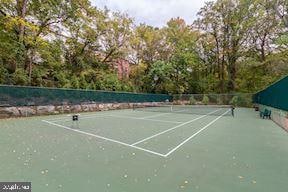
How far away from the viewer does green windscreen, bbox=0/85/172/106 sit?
49.9 feet

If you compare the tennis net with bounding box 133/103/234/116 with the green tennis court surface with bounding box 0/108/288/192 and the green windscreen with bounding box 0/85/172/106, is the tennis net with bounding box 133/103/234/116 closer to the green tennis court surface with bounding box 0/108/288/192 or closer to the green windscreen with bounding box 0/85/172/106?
the green windscreen with bounding box 0/85/172/106

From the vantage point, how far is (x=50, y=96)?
715 inches

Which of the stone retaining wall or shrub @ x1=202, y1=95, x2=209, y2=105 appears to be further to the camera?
shrub @ x1=202, y1=95, x2=209, y2=105

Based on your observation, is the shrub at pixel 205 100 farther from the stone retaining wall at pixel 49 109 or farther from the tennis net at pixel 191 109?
the stone retaining wall at pixel 49 109

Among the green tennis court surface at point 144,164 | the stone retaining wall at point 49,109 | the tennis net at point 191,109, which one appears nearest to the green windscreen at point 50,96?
the stone retaining wall at point 49,109

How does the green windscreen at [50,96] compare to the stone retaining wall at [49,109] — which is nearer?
the stone retaining wall at [49,109]

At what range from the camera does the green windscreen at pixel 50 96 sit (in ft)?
49.9

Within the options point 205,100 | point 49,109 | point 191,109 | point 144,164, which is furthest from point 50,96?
point 205,100

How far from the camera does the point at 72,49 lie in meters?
27.8

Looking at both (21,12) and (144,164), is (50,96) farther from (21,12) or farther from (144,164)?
(144,164)

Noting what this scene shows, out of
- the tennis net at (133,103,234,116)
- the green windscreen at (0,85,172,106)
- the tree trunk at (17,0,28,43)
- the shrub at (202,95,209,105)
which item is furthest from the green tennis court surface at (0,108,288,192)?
the shrub at (202,95,209,105)

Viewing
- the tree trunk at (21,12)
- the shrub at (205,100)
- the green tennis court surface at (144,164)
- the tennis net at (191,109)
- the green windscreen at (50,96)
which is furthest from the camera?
the shrub at (205,100)

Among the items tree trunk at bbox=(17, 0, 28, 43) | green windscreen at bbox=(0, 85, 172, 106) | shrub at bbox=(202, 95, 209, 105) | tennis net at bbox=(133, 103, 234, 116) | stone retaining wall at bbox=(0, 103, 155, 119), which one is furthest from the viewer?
shrub at bbox=(202, 95, 209, 105)

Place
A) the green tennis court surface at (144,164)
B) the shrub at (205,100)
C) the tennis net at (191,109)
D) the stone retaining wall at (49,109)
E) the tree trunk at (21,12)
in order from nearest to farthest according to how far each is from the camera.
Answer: the green tennis court surface at (144,164) → the stone retaining wall at (49,109) → the tree trunk at (21,12) → the tennis net at (191,109) → the shrub at (205,100)
